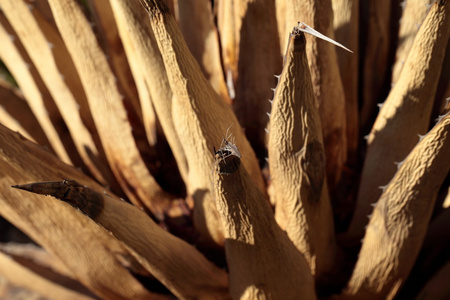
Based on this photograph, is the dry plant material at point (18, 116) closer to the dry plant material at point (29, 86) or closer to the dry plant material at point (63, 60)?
the dry plant material at point (29, 86)

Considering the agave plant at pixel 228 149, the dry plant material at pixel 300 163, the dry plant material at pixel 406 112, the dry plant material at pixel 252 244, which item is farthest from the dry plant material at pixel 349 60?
the dry plant material at pixel 252 244

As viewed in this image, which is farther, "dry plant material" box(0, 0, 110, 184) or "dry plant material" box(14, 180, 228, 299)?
"dry plant material" box(0, 0, 110, 184)

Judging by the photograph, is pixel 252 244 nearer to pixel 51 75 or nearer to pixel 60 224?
pixel 60 224

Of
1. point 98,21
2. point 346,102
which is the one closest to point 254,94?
point 346,102

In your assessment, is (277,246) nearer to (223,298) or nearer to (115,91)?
(223,298)

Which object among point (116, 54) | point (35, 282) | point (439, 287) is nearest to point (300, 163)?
point (439, 287)

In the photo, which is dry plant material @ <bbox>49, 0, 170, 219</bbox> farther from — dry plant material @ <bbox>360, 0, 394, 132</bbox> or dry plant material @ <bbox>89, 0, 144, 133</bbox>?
dry plant material @ <bbox>360, 0, 394, 132</bbox>

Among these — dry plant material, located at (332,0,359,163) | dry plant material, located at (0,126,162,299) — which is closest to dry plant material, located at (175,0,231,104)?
dry plant material, located at (332,0,359,163)
